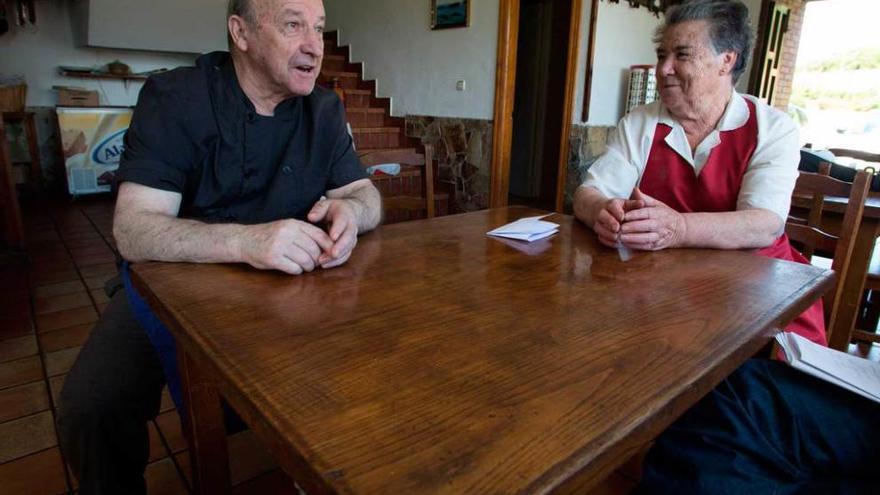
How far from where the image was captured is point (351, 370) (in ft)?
1.96

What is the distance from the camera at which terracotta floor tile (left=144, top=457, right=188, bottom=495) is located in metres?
1.40

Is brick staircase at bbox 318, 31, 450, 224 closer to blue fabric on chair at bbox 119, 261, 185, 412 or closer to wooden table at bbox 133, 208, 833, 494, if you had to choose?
blue fabric on chair at bbox 119, 261, 185, 412

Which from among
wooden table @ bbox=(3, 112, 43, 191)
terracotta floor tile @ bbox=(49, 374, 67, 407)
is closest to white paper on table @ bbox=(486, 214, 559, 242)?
terracotta floor tile @ bbox=(49, 374, 67, 407)

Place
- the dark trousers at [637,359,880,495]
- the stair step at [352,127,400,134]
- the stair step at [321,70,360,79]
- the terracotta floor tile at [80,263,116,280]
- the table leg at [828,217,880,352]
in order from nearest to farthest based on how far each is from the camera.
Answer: the dark trousers at [637,359,880,495]
the table leg at [828,217,880,352]
the terracotta floor tile at [80,263,116,280]
the stair step at [352,127,400,134]
the stair step at [321,70,360,79]

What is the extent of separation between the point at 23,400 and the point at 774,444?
2.16m

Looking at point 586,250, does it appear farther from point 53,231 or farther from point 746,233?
point 53,231

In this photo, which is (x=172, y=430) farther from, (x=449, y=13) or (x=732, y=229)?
(x=449, y=13)

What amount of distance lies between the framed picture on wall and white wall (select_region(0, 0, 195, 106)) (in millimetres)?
3422

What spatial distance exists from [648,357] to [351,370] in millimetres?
371

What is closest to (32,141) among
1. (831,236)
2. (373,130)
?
(373,130)

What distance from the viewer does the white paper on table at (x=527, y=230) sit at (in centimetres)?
125

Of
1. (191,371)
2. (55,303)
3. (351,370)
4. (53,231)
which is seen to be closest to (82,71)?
(53,231)

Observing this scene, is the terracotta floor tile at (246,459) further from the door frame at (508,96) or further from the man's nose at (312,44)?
the door frame at (508,96)

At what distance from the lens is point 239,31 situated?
48.5 inches
